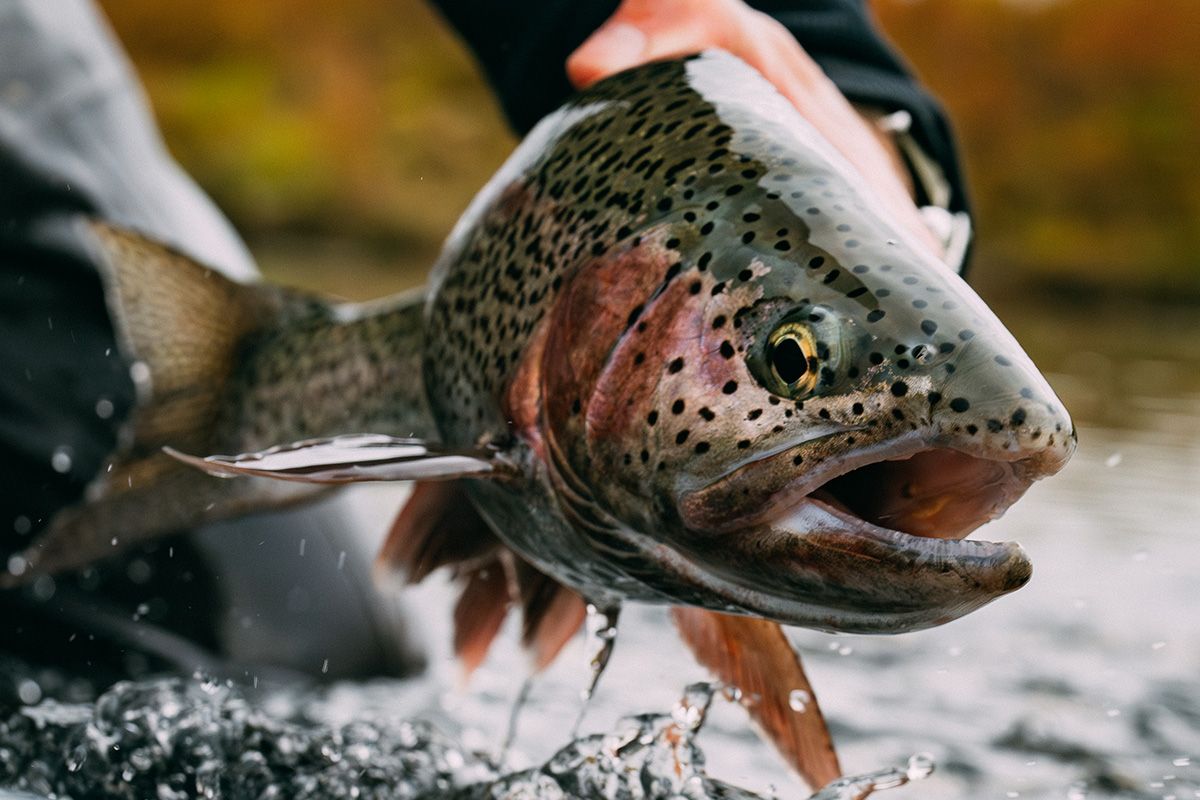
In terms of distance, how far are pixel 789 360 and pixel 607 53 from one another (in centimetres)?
84

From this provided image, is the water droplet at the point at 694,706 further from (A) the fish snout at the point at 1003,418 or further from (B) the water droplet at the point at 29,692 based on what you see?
(B) the water droplet at the point at 29,692

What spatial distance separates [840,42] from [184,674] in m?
1.92

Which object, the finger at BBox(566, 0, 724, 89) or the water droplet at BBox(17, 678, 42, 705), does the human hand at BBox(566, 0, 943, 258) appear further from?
the water droplet at BBox(17, 678, 42, 705)

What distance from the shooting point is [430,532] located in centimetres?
176

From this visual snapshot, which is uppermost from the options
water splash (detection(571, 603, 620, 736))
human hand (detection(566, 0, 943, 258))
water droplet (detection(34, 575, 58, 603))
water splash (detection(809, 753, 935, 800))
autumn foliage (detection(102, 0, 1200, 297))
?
human hand (detection(566, 0, 943, 258))

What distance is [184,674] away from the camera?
2922 millimetres

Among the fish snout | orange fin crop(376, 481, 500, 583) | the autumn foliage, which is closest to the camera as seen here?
the fish snout

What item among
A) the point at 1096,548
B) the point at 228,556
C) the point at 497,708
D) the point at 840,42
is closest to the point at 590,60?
the point at 840,42

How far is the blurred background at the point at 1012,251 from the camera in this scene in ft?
9.28

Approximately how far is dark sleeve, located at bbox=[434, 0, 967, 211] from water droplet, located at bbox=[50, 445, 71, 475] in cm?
138

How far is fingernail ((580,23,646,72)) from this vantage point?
1.84 meters

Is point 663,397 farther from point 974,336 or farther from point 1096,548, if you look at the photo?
point 1096,548

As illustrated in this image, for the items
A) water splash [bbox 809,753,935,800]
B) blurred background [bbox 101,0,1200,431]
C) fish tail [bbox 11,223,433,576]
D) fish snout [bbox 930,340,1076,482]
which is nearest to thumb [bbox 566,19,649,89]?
fish tail [bbox 11,223,433,576]

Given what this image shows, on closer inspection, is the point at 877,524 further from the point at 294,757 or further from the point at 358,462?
the point at 294,757
